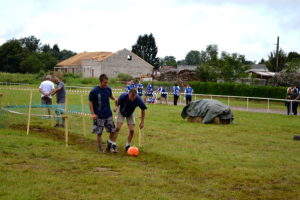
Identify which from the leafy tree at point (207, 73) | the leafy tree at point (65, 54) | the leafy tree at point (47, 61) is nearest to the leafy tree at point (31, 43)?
the leafy tree at point (65, 54)

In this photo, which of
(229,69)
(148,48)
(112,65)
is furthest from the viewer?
(148,48)

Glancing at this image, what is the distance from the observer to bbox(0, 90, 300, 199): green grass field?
19.1 feet

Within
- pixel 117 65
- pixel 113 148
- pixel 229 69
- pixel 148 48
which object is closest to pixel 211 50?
pixel 148 48

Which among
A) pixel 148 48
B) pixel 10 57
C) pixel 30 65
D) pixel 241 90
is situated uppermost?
pixel 148 48

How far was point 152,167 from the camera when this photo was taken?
7.56 meters

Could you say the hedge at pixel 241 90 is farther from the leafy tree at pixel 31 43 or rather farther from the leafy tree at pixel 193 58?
the leafy tree at pixel 193 58

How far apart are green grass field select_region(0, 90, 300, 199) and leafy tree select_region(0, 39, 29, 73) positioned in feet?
234

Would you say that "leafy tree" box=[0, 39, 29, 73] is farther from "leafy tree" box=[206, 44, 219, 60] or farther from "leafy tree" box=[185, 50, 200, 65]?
"leafy tree" box=[185, 50, 200, 65]

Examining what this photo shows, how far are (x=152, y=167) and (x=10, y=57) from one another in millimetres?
77641

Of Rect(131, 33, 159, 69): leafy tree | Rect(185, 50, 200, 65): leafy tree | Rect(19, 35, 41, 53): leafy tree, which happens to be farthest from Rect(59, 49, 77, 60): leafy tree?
Rect(185, 50, 200, 65): leafy tree

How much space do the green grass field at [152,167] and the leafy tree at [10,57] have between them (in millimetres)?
71229

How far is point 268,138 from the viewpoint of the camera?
12.1 m

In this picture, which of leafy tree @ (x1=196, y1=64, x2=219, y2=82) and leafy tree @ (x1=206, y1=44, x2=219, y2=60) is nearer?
leafy tree @ (x1=196, y1=64, x2=219, y2=82)

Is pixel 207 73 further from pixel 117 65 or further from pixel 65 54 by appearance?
pixel 65 54
